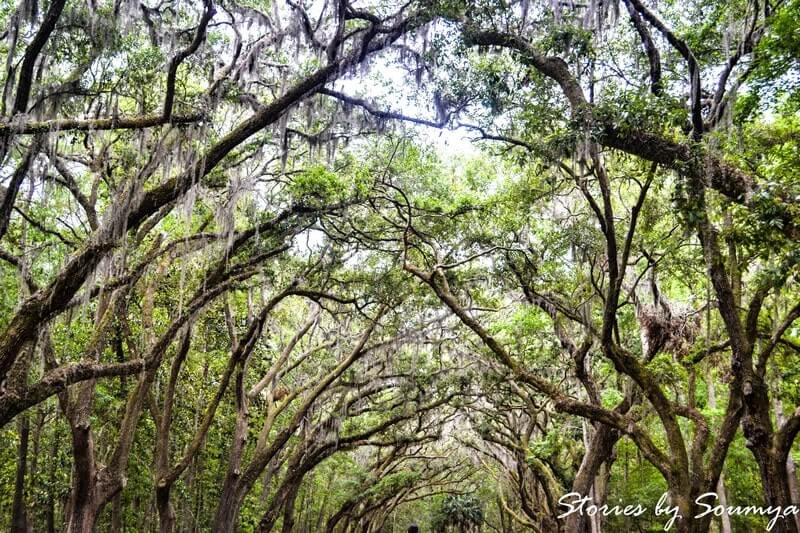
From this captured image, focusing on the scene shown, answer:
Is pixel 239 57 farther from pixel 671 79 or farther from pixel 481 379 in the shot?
pixel 481 379

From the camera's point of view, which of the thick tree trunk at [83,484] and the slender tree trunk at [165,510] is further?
the slender tree trunk at [165,510]

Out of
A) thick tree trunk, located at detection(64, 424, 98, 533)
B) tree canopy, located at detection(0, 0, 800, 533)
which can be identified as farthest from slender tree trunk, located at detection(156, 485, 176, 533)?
thick tree trunk, located at detection(64, 424, 98, 533)

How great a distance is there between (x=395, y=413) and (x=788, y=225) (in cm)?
1466

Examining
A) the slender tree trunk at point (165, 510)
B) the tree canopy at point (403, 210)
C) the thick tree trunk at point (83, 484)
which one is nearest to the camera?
the tree canopy at point (403, 210)

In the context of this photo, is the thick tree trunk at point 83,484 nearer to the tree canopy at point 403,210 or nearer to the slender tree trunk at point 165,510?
the tree canopy at point 403,210

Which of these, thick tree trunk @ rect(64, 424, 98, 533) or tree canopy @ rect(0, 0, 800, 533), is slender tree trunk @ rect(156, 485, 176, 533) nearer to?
tree canopy @ rect(0, 0, 800, 533)

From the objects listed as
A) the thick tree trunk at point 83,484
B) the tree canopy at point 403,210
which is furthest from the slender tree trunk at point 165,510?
the thick tree trunk at point 83,484

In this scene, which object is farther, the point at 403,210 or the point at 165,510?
the point at 403,210

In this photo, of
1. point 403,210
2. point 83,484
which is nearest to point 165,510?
point 83,484

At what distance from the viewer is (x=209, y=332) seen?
1308 cm

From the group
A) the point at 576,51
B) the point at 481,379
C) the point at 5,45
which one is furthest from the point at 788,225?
the point at 481,379

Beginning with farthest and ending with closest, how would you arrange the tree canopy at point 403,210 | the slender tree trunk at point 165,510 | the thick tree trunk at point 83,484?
the slender tree trunk at point 165,510 → the thick tree trunk at point 83,484 → the tree canopy at point 403,210

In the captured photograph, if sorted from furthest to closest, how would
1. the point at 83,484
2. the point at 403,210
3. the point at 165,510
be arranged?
the point at 403,210
the point at 165,510
the point at 83,484

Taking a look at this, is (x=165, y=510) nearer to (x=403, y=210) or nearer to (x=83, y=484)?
(x=83, y=484)
